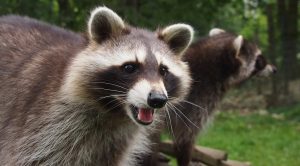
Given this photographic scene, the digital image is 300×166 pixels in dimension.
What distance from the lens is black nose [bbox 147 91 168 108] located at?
3.70m

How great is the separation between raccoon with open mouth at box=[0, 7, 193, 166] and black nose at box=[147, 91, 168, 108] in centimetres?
10

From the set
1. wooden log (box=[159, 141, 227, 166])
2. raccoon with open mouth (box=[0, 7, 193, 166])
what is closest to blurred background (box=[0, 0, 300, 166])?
wooden log (box=[159, 141, 227, 166])

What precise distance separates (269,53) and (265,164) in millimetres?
6771

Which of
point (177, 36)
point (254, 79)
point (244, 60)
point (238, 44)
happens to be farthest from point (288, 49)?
point (177, 36)

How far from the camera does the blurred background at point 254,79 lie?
27.8 feet

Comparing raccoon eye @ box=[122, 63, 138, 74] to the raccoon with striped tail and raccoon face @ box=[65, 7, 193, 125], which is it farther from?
the raccoon with striped tail

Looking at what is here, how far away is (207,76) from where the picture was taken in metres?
6.82

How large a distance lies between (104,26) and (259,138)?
6.48 metres

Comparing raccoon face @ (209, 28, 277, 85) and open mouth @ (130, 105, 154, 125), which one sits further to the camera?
raccoon face @ (209, 28, 277, 85)

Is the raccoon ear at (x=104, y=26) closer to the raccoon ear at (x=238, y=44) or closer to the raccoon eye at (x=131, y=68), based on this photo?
the raccoon eye at (x=131, y=68)

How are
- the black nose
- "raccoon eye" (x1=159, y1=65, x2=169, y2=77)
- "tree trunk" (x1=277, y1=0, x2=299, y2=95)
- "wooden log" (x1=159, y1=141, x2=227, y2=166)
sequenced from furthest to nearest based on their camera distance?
"tree trunk" (x1=277, y1=0, x2=299, y2=95) < "wooden log" (x1=159, y1=141, x2=227, y2=166) < "raccoon eye" (x1=159, y1=65, x2=169, y2=77) < the black nose

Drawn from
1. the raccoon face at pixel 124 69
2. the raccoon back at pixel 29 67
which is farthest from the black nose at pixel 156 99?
the raccoon back at pixel 29 67

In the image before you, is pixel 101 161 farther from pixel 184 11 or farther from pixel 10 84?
pixel 184 11

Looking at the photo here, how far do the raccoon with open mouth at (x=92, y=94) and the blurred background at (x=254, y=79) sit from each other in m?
0.70
